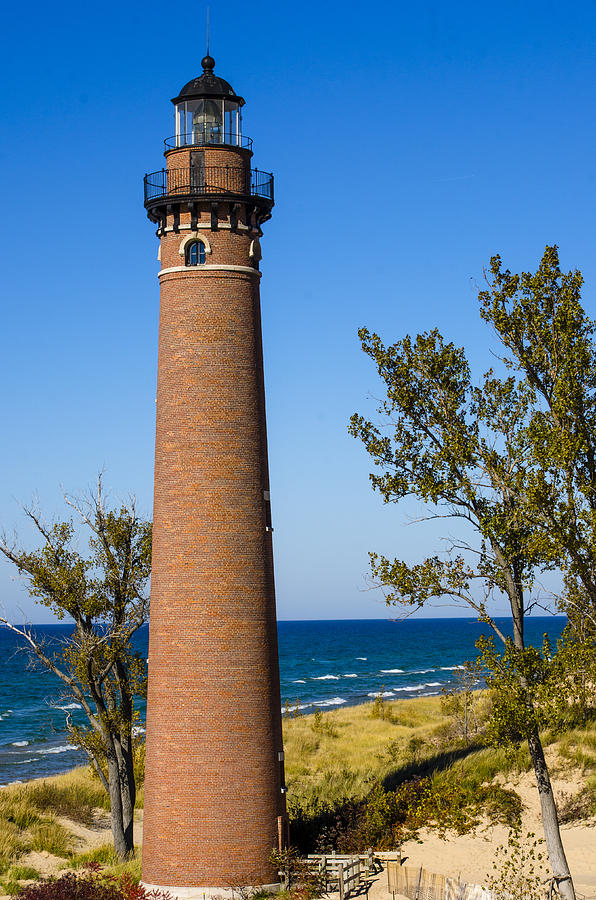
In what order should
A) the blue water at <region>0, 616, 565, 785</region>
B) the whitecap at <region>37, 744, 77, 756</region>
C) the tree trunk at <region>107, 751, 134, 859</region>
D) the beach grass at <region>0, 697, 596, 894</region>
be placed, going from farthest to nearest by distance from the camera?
1. the whitecap at <region>37, 744, 77, 756</region>
2. the blue water at <region>0, 616, 565, 785</region>
3. the beach grass at <region>0, 697, 596, 894</region>
4. the tree trunk at <region>107, 751, 134, 859</region>

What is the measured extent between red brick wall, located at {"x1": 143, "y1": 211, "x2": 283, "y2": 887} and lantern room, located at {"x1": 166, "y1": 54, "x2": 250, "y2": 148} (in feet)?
7.86

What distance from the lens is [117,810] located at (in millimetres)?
26328

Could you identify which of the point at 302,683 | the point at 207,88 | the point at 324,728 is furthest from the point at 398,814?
the point at 302,683

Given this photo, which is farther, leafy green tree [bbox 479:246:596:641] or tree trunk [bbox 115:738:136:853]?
tree trunk [bbox 115:738:136:853]

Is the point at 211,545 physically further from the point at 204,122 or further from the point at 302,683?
the point at 302,683

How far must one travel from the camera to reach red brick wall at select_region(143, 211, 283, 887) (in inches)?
803

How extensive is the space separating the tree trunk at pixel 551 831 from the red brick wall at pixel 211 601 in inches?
207

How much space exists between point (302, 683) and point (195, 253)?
81.8 meters

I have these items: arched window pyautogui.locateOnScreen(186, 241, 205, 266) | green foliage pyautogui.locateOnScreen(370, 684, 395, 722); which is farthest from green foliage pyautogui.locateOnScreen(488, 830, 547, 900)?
green foliage pyautogui.locateOnScreen(370, 684, 395, 722)

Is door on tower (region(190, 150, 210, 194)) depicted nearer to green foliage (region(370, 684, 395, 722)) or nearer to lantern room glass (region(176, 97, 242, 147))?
lantern room glass (region(176, 97, 242, 147))

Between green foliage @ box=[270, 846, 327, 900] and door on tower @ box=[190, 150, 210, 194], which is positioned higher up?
door on tower @ box=[190, 150, 210, 194]

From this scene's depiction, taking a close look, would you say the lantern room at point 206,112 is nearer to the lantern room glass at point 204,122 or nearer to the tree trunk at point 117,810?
the lantern room glass at point 204,122

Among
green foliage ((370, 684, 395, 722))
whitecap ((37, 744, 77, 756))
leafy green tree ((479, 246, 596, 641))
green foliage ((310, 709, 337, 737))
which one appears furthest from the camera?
whitecap ((37, 744, 77, 756))

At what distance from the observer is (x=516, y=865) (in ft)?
72.6
